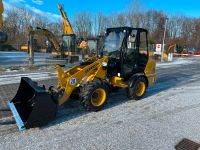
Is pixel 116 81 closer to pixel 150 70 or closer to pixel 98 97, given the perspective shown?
pixel 98 97

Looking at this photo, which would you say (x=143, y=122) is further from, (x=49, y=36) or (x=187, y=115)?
(x=49, y=36)

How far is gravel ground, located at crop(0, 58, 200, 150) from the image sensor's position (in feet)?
14.0

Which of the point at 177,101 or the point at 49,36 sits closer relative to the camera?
the point at 177,101

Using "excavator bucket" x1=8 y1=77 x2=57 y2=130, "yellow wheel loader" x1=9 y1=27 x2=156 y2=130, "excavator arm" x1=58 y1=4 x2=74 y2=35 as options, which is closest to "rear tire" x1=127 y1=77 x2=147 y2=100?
"yellow wheel loader" x1=9 y1=27 x2=156 y2=130

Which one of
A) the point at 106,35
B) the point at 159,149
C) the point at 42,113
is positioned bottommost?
the point at 159,149

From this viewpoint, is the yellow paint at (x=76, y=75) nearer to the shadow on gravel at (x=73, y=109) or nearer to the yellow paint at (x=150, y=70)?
the shadow on gravel at (x=73, y=109)

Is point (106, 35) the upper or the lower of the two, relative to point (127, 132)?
upper

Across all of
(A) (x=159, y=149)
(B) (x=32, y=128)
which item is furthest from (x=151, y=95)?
(B) (x=32, y=128)

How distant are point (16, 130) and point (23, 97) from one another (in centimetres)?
133

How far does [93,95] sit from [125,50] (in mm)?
1794

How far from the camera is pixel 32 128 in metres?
4.85

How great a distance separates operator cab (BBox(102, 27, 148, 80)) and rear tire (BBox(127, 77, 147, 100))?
314mm

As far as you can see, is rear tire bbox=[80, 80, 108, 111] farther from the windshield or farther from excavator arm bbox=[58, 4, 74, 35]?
excavator arm bbox=[58, 4, 74, 35]

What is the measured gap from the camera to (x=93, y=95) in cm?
598
